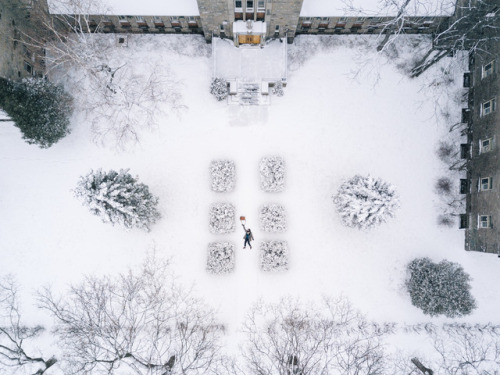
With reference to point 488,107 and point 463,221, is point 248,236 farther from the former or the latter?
point 488,107

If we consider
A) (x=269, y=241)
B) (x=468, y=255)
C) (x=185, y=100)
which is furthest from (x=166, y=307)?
(x=468, y=255)

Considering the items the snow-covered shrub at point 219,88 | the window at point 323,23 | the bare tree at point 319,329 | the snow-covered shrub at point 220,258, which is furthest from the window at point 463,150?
the snow-covered shrub at point 220,258

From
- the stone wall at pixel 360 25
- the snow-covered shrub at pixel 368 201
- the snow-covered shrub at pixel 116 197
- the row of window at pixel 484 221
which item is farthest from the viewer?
the stone wall at pixel 360 25

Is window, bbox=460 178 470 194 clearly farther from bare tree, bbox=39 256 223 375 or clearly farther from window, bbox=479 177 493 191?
bare tree, bbox=39 256 223 375

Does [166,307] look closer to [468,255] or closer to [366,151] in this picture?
[366,151]

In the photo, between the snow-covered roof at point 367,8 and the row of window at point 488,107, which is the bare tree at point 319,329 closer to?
the row of window at point 488,107

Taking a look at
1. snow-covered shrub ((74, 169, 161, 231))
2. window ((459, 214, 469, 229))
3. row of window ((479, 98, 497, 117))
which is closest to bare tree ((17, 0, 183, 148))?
snow-covered shrub ((74, 169, 161, 231))
